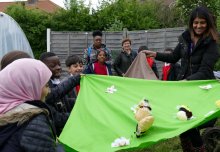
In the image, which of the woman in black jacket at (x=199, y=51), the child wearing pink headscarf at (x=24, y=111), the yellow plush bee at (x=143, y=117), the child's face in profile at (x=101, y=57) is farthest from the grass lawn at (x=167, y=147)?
the child wearing pink headscarf at (x=24, y=111)

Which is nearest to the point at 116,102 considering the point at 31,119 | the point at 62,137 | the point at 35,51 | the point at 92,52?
the point at 62,137

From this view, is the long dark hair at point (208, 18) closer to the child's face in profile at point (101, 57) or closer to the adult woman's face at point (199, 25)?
the adult woman's face at point (199, 25)

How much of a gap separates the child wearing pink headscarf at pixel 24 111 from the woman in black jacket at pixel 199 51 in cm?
231

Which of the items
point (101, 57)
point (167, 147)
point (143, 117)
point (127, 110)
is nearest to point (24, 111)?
point (143, 117)

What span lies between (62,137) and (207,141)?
210 cm

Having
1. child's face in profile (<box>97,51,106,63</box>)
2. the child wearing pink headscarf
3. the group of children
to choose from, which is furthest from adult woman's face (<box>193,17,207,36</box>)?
child's face in profile (<box>97,51,106,63</box>)

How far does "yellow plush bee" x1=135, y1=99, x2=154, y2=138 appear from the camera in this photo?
12.2ft

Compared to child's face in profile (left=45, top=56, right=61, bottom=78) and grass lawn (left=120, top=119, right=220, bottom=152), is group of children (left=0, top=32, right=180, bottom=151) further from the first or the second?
grass lawn (left=120, top=119, right=220, bottom=152)

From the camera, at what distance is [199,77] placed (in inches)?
184

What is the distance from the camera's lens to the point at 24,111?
2.66m

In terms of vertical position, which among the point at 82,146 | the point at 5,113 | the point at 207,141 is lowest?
the point at 207,141

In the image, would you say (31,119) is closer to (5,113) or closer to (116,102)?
(5,113)

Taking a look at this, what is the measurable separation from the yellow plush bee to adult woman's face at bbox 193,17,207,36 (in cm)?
98

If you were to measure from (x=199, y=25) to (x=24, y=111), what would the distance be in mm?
2568
